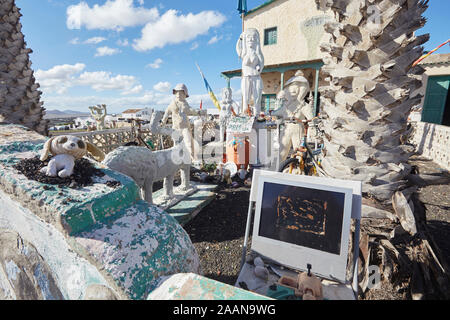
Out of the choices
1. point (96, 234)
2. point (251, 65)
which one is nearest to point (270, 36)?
point (251, 65)

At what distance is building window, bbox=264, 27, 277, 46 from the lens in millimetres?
15227

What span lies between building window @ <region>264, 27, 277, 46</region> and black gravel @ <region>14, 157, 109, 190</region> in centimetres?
1679

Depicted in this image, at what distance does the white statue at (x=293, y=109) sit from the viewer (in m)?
5.77

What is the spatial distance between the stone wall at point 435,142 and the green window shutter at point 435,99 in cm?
205

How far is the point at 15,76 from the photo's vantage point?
12.5ft

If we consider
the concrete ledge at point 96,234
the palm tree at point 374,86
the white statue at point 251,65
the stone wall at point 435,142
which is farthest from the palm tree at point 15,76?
the stone wall at point 435,142

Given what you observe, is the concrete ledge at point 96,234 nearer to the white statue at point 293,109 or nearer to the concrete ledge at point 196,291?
the concrete ledge at point 196,291

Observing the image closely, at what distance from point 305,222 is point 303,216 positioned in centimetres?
5

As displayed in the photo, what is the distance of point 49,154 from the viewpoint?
1608 millimetres

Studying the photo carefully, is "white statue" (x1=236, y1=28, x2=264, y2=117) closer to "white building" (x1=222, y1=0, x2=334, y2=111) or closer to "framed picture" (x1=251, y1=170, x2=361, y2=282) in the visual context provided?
"framed picture" (x1=251, y1=170, x2=361, y2=282)

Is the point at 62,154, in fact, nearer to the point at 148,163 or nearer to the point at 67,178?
the point at 67,178
